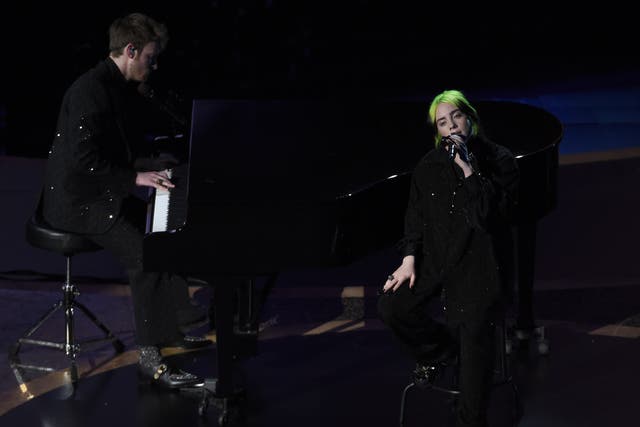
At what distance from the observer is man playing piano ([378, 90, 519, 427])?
10.1ft

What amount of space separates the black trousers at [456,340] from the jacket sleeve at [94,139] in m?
1.11

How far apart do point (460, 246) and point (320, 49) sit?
12.4 feet

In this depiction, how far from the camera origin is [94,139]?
3764mm

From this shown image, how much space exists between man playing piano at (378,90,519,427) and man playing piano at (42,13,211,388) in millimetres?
962

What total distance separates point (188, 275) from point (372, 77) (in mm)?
4038

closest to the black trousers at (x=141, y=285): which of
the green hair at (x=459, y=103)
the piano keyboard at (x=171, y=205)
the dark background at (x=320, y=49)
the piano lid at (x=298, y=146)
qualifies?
the piano keyboard at (x=171, y=205)

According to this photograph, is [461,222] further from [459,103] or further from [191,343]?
[191,343]

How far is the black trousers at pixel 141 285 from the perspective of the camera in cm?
→ 383

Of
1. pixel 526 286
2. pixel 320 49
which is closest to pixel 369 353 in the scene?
pixel 526 286

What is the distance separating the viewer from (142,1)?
19.2 feet

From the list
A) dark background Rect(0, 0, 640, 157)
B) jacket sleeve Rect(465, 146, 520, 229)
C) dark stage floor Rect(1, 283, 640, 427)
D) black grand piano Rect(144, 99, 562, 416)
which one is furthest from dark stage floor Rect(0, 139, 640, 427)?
dark background Rect(0, 0, 640, 157)

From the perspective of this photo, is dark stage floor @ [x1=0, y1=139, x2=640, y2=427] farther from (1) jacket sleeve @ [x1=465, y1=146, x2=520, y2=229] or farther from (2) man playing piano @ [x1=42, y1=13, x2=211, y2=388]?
(1) jacket sleeve @ [x1=465, y1=146, x2=520, y2=229]

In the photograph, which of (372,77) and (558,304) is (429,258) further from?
(372,77)

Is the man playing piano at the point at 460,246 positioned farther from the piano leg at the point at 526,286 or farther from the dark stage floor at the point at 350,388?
the piano leg at the point at 526,286
